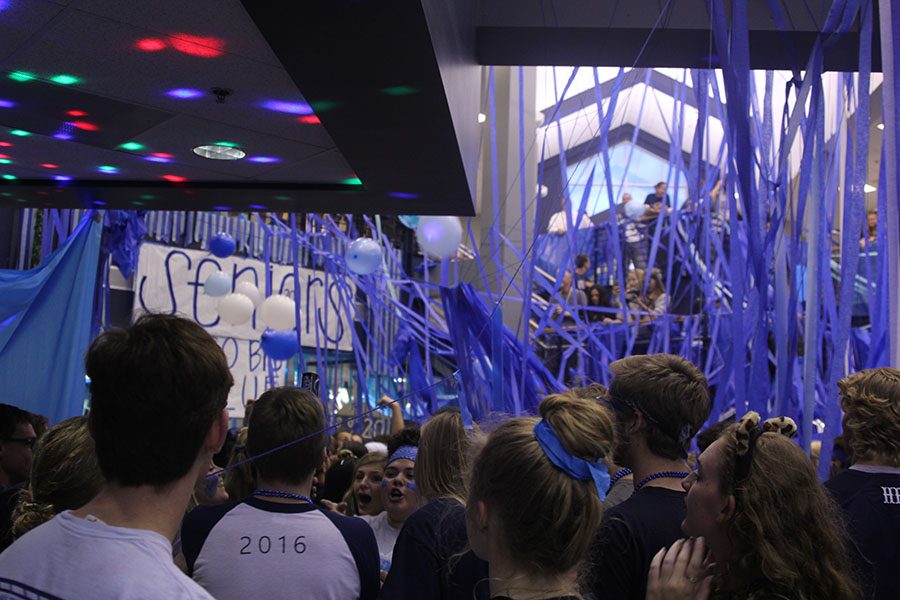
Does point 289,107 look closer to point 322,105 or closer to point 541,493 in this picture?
point 322,105

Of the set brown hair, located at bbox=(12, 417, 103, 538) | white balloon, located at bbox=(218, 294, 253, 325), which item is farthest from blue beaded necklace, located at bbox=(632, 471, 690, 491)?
white balloon, located at bbox=(218, 294, 253, 325)

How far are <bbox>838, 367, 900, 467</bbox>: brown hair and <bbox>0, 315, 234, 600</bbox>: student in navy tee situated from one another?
5.85 feet

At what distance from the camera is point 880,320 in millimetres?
3412

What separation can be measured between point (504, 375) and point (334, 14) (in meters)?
3.28

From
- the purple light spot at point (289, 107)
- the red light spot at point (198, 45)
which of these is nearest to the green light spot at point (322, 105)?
the purple light spot at point (289, 107)

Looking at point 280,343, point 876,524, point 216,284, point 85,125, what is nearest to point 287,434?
point 876,524

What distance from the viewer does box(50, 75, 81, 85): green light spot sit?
120 inches

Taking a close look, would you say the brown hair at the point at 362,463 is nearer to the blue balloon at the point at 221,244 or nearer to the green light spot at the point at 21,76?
the green light spot at the point at 21,76

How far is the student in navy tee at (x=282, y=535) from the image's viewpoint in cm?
217

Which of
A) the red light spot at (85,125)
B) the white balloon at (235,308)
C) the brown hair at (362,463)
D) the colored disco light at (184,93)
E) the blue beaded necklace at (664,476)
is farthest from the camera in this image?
the white balloon at (235,308)

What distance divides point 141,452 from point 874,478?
1.87 m

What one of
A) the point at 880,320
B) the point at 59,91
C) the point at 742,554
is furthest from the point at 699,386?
the point at 59,91

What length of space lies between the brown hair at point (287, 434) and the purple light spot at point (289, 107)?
44.6 inches

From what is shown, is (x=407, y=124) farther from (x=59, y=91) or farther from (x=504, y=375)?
(x=504, y=375)
